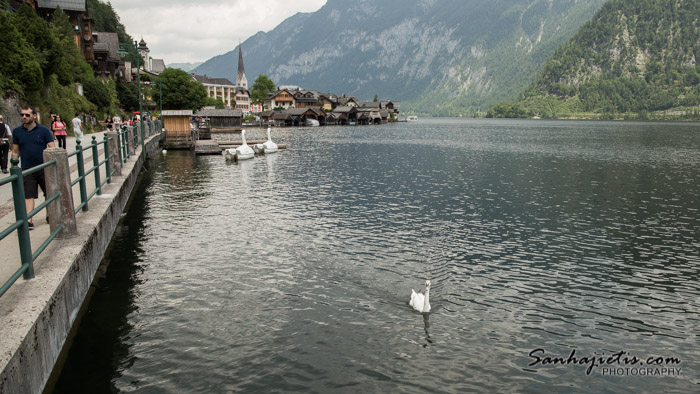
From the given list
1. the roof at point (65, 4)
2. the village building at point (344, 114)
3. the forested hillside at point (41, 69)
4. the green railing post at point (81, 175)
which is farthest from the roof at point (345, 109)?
the green railing post at point (81, 175)

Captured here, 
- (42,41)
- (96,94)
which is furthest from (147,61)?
(42,41)

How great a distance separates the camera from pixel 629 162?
5006 centimetres

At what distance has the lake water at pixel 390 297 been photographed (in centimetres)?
931

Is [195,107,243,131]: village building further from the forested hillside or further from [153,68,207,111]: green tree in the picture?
the forested hillside

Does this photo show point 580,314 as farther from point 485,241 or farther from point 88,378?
point 88,378

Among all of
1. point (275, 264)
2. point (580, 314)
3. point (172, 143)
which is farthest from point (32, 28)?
point (580, 314)

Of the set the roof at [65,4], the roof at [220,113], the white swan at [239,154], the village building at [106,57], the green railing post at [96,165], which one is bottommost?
the white swan at [239,154]

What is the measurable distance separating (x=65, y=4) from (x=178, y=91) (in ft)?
108

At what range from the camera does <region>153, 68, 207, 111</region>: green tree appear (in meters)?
116

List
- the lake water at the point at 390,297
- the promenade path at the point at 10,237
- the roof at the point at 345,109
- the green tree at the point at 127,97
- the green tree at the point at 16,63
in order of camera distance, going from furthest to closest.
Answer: the roof at the point at 345,109
the green tree at the point at 127,97
the green tree at the point at 16,63
the lake water at the point at 390,297
the promenade path at the point at 10,237

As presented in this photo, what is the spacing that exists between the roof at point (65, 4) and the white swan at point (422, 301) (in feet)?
309

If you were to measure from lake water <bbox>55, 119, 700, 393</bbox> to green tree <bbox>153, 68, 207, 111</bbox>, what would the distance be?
3781 inches

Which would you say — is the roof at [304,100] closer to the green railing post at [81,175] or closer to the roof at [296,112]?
the roof at [296,112]

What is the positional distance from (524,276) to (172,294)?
10.2 metres
